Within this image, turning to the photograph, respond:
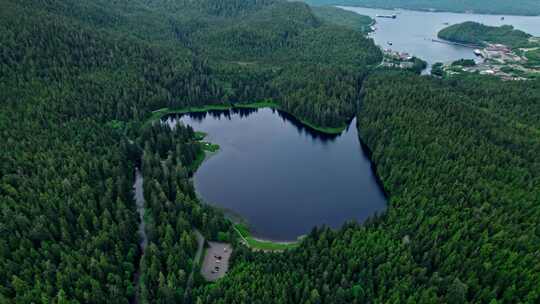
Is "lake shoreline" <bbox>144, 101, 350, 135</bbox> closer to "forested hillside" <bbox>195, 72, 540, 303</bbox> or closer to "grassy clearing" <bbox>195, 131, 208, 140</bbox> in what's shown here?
"grassy clearing" <bbox>195, 131, 208, 140</bbox>

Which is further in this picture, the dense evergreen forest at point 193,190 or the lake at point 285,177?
the lake at point 285,177

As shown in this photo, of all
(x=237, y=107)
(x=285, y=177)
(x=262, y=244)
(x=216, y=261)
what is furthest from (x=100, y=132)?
(x=262, y=244)

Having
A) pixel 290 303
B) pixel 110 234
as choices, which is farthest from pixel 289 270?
pixel 110 234

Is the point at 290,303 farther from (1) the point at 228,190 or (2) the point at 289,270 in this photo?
(1) the point at 228,190

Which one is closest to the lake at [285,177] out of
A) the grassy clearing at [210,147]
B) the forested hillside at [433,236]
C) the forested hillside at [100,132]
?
the grassy clearing at [210,147]

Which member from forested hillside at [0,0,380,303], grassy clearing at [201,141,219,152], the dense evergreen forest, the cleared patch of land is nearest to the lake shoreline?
forested hillside at [0,0,380,303]

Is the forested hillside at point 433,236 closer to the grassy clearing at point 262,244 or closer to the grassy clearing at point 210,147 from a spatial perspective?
the grassy clearing at point 262,244

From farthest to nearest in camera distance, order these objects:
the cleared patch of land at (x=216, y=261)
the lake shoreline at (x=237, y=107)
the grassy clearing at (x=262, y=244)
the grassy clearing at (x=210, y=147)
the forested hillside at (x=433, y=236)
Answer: the lake shoreline at (x=237, y=107) → the grassy clearing at (x=210, y=147) → the grassy clearing at (x=262, y=244) → the cleared patch of land at (x=216, y=261) → the forested hillside at (x=433, y=236)
